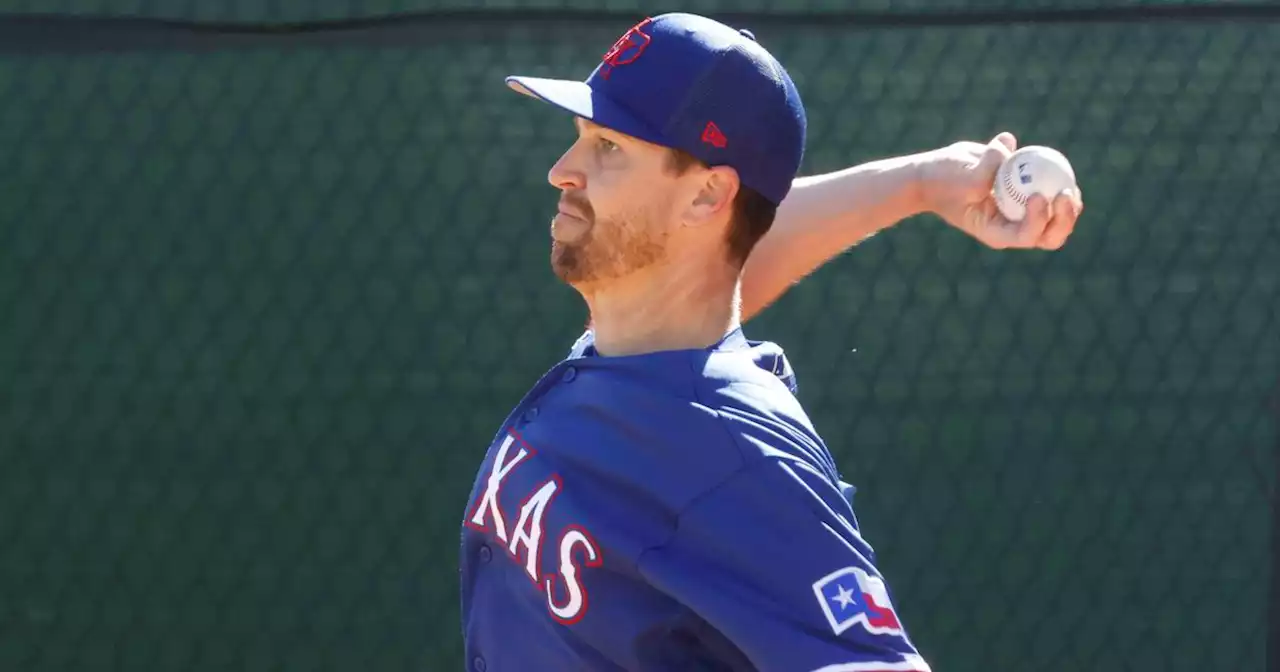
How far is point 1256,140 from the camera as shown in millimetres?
3639

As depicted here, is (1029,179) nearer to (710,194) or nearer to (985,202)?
(985,202)

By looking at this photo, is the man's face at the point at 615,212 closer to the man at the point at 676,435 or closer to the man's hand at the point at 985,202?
the man at the point at 676,435

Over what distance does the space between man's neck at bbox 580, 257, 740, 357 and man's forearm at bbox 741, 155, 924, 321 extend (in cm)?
32

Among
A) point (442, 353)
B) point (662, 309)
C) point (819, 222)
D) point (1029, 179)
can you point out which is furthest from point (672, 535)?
point (442, 353)

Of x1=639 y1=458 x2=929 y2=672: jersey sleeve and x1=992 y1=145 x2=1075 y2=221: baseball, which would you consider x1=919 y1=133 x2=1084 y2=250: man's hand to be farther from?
x1=639 y1=458 x2=929 y2=672: jersey sleeve

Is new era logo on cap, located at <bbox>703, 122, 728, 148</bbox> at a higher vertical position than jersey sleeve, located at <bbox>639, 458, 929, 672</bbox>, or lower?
higher

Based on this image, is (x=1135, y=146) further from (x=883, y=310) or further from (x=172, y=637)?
(x=172, y=637)

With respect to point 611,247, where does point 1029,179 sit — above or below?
above

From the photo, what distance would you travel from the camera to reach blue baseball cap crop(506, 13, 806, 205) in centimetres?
181

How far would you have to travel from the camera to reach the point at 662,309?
6.13ft

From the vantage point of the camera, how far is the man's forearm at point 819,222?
7.14 feet

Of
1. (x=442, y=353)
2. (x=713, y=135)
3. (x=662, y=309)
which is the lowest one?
(x=442, y=353)

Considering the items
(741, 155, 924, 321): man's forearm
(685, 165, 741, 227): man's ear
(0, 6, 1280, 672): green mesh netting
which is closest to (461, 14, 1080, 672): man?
(685, 165, 741, 227): man's ear

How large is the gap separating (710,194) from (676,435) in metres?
0.34
